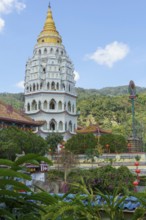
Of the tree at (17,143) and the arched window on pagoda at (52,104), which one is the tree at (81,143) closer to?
the tree at (17,143)

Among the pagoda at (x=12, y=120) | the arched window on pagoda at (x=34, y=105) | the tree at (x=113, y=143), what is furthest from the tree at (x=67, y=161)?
the arched window on pagoda at (x=34, y=105)

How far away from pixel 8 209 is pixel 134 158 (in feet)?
118

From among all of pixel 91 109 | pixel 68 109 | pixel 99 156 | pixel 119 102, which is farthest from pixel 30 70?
pixel 119 102

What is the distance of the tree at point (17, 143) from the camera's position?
39219 mm

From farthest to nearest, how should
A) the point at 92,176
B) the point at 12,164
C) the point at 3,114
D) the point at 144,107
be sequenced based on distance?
1. the point at 144,107
2. the point at 3,114
3. the point at 92,176
4. the point at 12,164

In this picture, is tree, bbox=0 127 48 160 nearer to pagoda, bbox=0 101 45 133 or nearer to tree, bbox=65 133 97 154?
pagoda, bbox=0 101 45 133

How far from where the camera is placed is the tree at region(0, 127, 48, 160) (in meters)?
39.2

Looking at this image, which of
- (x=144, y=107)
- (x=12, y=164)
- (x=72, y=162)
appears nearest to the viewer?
(x=12, y=164)

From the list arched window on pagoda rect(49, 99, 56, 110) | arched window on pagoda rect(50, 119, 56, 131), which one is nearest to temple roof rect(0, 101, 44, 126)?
arched window on pagoda rect(50, 119, 56, 131)

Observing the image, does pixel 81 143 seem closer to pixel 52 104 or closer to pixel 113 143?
pixel 113 143

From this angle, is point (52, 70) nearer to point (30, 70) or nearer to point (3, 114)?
point (30, 70)

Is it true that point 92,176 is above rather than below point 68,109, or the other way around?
below

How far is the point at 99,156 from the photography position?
145ft

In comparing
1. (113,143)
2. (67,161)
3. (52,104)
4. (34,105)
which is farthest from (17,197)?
(34,105)
